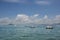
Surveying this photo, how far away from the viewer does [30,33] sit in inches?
177

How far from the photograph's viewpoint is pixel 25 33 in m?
4.39

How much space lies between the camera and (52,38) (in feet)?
15.5

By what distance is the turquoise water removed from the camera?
13.9 ft

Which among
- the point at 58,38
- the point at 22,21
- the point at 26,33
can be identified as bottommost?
the point at 58,38

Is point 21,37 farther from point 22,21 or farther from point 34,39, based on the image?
point 22,21

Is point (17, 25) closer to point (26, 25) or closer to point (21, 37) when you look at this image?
point (26, 25)

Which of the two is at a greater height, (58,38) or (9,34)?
(9,34)

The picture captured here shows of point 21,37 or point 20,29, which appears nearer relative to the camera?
point 20,29

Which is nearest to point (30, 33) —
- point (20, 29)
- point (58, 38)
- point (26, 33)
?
point (26, 33)

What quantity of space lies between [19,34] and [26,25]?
546mm

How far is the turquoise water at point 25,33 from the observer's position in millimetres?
4240

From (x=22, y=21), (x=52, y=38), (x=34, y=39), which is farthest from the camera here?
(x=52, y=38)

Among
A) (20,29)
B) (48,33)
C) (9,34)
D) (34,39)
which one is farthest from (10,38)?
(48,33)

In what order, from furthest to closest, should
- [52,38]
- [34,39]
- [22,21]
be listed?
[52,38]
[34,39]
[22,21]
